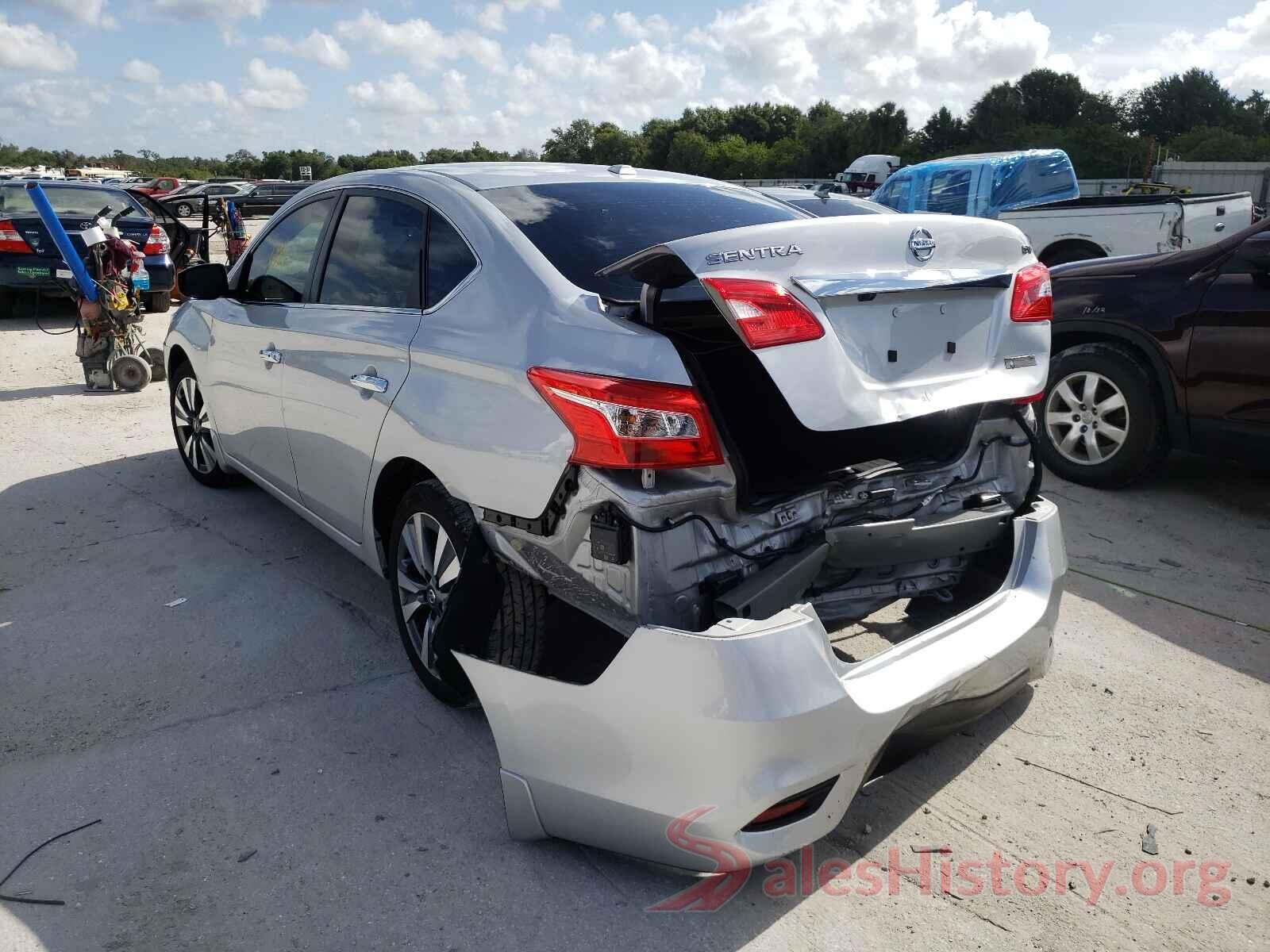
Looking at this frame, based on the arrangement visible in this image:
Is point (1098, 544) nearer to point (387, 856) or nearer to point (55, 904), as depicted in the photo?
point (387, 856)

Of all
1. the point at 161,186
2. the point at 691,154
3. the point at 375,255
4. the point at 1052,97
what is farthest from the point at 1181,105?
the point at 375,255

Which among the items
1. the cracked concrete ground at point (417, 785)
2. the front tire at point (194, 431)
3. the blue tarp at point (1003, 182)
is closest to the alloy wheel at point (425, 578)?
the cracked concrete ground at point (417, 785)

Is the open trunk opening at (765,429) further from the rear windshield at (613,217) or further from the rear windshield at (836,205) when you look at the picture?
the rear windshield at (836,205)

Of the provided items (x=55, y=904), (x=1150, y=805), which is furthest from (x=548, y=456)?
(x=1150, y=805)

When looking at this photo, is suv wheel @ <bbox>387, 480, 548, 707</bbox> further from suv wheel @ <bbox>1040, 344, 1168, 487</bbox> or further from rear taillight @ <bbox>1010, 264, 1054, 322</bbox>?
suv wheel @ <bbox>1040, 344, 1168, 487</bbox>

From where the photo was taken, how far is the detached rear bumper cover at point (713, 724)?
217 cm

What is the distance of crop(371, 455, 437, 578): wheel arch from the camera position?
3309mm

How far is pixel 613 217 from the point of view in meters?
3.33

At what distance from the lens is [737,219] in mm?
3551

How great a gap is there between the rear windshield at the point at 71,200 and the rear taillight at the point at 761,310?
12.5m

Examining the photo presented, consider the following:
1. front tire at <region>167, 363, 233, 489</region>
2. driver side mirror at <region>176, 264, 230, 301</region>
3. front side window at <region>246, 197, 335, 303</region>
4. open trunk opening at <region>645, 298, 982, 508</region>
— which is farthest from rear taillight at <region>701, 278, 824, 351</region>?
front tire at <region>167, 363, 233, 489</region>

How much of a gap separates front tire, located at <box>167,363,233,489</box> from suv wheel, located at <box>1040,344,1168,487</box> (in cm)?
494

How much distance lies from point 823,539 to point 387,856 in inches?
57.6

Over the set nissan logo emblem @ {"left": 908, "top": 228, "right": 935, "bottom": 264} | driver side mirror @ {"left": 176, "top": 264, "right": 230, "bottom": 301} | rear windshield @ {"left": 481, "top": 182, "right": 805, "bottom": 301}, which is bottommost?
driver side mirror @ {"left": 176, "top": 264, "right": 230, "bottom": 301}
